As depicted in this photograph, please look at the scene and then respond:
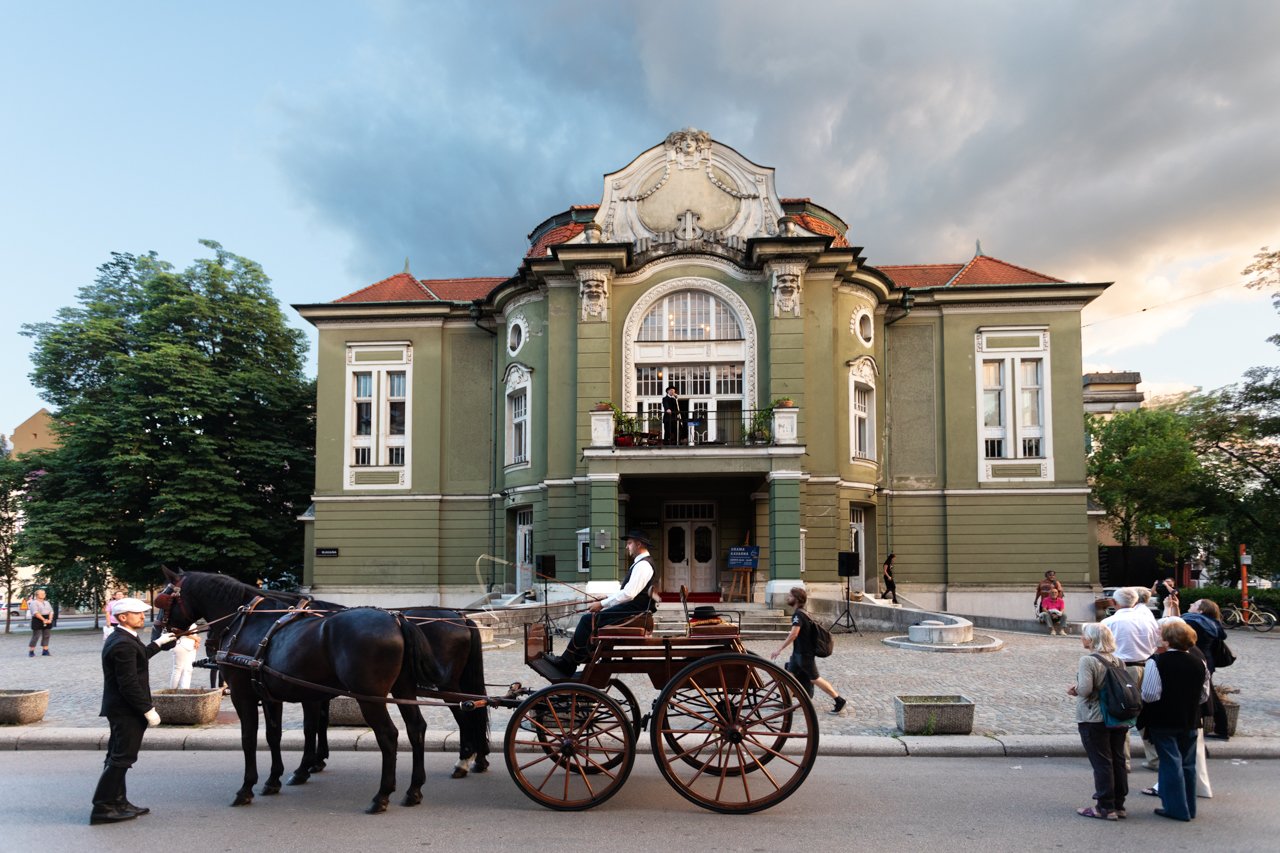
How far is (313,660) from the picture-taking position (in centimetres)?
771

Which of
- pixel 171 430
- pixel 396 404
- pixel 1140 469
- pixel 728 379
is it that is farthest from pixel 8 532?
pixel 1140 469

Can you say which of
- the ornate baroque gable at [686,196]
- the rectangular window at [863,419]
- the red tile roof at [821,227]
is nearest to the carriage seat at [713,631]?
the ornate baroque gable at [686,196]

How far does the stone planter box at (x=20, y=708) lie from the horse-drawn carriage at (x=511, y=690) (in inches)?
186

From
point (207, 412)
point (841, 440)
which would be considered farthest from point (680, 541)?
point (207, 412)

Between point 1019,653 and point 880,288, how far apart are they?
536 inches

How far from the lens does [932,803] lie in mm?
7559

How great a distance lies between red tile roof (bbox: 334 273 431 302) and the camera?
A: 31.3m

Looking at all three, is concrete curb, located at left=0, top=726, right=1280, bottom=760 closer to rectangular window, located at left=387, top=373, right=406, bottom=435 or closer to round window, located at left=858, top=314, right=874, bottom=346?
round window, located at left=858, top=314, right=874, bottom=346

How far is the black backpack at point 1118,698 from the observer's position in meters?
6.94

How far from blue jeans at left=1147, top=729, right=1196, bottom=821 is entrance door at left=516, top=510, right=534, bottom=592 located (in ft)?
71.8

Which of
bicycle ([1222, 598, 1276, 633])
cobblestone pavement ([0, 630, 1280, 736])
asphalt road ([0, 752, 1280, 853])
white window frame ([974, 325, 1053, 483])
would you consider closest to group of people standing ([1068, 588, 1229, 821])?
asphalt road ([0, 752, 1280, 853])

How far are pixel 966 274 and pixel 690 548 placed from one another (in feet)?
45.9

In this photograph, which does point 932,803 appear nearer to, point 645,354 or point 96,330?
point 645,354

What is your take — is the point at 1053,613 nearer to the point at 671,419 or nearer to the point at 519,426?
the point at 671,419
